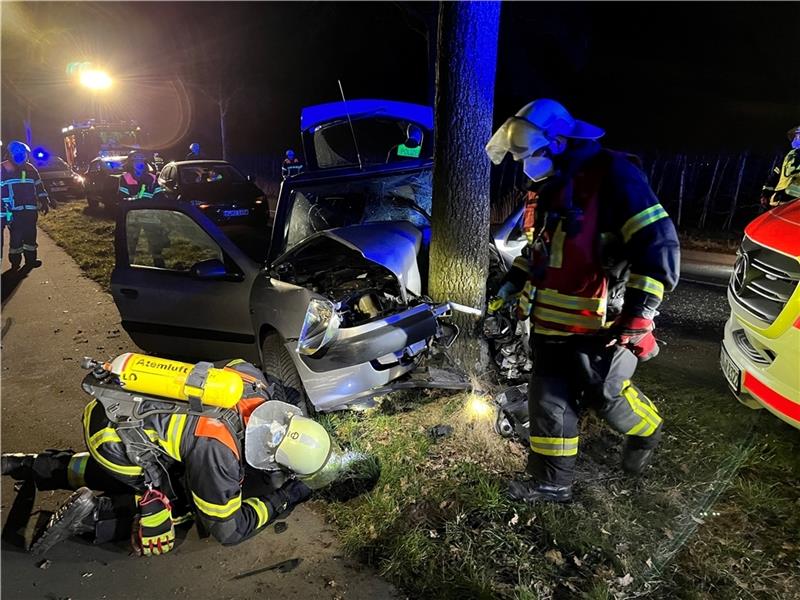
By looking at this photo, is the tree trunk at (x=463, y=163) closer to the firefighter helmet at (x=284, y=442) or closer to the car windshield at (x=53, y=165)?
the firefighter helmet at (x=284, y=442)

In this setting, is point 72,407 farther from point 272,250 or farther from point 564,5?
point 564,5

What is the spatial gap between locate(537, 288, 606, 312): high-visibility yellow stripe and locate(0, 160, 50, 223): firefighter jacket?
8.43 m

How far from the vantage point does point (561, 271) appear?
8.18ft

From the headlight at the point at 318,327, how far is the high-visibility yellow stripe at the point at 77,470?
1.30 m

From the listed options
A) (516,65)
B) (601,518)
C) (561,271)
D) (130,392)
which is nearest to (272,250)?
(130,392)

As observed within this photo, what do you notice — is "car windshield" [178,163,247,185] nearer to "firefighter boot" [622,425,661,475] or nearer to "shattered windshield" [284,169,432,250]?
"shattered windshield" [284,169,432,250]

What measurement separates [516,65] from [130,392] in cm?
2174

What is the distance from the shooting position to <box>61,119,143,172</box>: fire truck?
16203 mm

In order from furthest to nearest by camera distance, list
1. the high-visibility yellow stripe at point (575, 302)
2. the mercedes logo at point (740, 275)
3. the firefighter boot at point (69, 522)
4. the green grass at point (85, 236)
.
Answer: the green grass at point (85, 236) → the mercedes logo at point (740, 275) → the firefighter boot at point (69, 522) → the high-visibility yellow stripe at point (575, 302)

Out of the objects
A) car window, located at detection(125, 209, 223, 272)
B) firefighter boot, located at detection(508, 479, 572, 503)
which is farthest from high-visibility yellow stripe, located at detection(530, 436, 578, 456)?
car window, located at detection(125, 209, 223, 272)

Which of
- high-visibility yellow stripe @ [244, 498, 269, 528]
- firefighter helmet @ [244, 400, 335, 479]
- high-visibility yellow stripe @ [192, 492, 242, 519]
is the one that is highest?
firefighter helmet @ [244, 400, 335, 479]

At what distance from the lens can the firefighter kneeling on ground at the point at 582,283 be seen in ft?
7.47

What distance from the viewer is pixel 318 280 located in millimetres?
3783

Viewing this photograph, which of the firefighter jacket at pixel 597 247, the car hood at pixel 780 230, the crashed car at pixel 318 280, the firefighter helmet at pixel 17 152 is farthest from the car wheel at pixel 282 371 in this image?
the firefighter helmet at pixel 17 152
